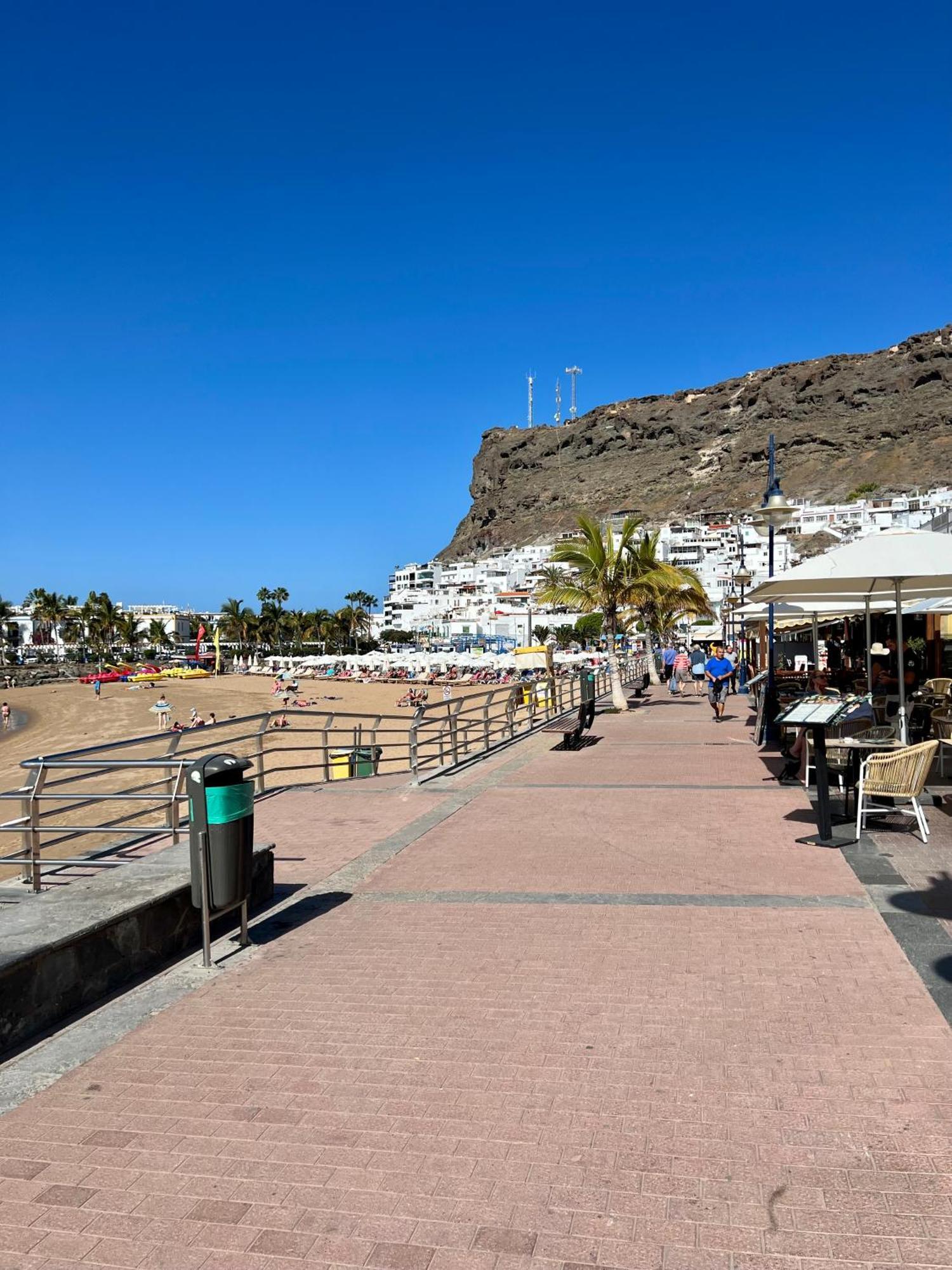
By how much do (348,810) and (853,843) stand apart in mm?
5029

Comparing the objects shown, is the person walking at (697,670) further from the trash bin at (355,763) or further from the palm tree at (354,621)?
the palm tree at (354,621)

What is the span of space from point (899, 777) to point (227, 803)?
5.38m

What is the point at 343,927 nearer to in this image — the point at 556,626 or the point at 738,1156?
the point at 738,1156

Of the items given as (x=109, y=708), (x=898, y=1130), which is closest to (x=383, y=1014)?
(x=898, y=1130)

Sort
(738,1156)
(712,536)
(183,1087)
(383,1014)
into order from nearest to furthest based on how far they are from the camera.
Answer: (738,1156) < (183,1087) < (383,1014) < (712,536)

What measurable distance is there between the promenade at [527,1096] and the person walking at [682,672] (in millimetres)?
23983

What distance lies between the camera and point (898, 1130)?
10.6 feet

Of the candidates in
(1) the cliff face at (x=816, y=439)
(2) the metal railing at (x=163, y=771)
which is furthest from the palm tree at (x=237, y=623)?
(2) the metal railing at (x=163, y=771)

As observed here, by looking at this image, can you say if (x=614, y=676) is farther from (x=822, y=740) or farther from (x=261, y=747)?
(x=822, y=740)

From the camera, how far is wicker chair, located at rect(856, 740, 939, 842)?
7418 millimetres

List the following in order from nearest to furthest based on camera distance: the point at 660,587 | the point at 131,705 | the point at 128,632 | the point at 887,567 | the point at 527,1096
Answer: the point at 527,1096, the point at 887,567, the point at 660,587, the point at 131,705, the point at 128,632

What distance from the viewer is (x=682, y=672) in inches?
1264

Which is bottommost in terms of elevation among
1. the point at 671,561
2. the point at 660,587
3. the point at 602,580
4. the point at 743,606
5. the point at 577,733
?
the point at 577,733

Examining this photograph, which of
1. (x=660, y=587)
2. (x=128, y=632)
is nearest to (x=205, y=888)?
(x=660, y=587)
